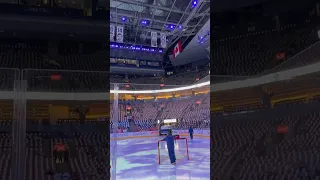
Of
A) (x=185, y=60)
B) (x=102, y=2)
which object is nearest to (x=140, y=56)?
(x=185, y=60)

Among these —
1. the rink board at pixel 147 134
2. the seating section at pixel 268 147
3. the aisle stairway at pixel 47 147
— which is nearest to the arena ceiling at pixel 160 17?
the rink board at pixel 147 134

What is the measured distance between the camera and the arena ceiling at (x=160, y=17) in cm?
1162

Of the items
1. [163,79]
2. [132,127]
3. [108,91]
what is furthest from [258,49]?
[163,79]

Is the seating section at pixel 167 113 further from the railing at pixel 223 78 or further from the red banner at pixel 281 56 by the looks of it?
the red banner at pixel 281 56

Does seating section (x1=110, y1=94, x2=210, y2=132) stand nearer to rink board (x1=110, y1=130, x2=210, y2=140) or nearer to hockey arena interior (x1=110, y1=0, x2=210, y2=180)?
hockey arena interior (x1=110, y1=0, x2=210, y2=180)

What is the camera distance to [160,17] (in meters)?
13.6

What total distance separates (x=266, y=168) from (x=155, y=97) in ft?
45.9

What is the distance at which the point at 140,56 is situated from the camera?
1931 cm

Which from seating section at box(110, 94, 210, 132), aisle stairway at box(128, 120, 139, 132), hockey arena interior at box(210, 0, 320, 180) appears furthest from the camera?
aisle stairway at box(128, 120, 139, 132)

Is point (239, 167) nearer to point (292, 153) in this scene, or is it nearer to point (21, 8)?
point (292, 153)

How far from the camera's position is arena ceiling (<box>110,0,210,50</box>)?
11617mm

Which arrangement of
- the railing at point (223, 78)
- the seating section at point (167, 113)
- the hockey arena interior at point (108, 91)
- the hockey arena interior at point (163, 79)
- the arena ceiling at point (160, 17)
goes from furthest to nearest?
1. the seating section at point (167, 113)
2. the arena ceiling at point (160, 17)
3. the hockey arena interior at point (163, 79)
4. the railing at point (223, 78)
5. the hockey arena interior at point (108, 91)

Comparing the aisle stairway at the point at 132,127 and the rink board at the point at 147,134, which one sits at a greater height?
the aisle stairway at the point at 132,127

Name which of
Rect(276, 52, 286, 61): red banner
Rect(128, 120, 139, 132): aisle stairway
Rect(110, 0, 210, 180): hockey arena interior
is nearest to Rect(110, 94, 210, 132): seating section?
Rect(110, 0, 210, 180): hockey arena interior
